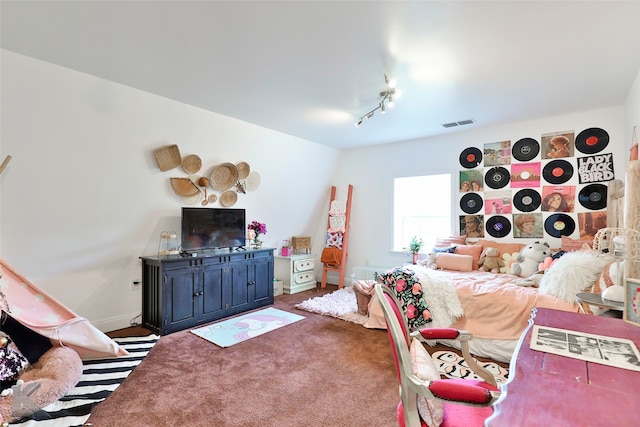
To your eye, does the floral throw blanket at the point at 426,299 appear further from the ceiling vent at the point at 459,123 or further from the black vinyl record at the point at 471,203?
the ceiling vent at the point at 459,123

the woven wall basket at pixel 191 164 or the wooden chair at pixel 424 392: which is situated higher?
the woven wall basket at pixel 191 164

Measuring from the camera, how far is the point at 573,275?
2.65 metres

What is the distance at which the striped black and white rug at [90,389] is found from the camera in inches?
75.4

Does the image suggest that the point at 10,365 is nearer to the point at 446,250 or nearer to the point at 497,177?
the point at 446,250

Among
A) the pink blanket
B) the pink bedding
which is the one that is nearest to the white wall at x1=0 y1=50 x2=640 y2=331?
the pink blanket

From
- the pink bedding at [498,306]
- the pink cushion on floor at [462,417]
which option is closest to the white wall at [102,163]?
the pink bedding at [498,306]

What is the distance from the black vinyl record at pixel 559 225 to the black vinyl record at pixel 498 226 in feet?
1.47

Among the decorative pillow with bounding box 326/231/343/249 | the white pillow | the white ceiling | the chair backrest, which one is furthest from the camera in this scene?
the decorative pillow with bounding box 326/231/343/249

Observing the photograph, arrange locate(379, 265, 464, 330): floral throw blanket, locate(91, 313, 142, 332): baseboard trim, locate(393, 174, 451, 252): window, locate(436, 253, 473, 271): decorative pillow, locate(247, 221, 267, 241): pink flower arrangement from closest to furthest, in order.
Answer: locate(379, 265, 464, 330): floral throw blanket → locate(91, 313, 142, 332): baseboard trim → locate(436, 253, 473, 271): decorative pillow → locate(247, 221, 267, 241): pink flower arrangement → locate(393, 174, 451, 252): window

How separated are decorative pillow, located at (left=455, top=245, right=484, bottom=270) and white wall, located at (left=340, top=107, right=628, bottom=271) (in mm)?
560

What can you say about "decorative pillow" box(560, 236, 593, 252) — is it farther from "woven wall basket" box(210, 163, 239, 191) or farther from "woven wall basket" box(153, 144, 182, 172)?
"woven wall basket" box(153, 144, 182, 172)

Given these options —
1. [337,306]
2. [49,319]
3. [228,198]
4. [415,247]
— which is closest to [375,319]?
[337,306]

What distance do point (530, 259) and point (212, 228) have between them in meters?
3.85

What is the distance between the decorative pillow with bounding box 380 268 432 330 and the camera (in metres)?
3.11
